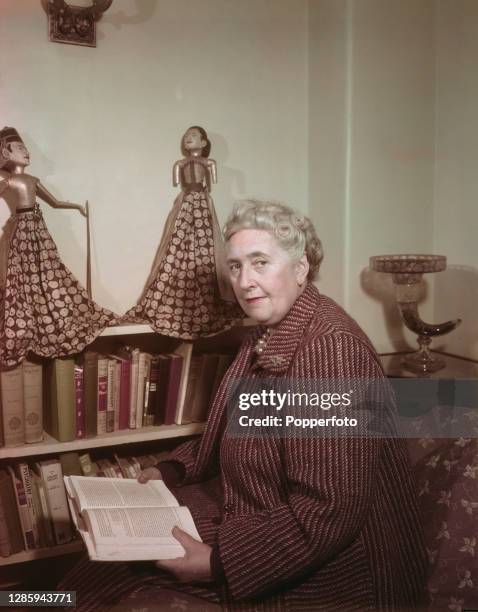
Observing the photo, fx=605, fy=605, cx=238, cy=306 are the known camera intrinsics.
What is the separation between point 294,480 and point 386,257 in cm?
97

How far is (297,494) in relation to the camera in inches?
44.9

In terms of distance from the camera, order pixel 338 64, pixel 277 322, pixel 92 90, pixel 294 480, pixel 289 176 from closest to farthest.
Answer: pixel 294 480, pixel 277 322, pixel 92 90, pixel 338 64, pixel 289 176

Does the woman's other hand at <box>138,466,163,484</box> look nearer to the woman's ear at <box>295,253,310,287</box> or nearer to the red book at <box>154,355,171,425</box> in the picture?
the red book at <box>154,355,171,425</box>

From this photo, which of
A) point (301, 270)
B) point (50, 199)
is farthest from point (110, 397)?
point (301, 270)

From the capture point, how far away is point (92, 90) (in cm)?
184

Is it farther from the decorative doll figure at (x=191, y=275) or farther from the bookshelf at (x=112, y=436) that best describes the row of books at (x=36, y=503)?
the decorative doll figure at (x=191, y=275)

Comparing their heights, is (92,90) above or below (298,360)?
above

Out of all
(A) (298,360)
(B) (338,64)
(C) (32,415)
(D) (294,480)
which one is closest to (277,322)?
(A) (298,360)

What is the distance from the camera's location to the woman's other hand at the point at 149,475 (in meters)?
1.44

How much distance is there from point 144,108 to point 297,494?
1314mm

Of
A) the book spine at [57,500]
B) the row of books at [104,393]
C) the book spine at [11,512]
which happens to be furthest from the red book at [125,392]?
the book spine at [11,512]

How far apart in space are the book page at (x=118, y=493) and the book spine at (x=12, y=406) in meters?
0.37

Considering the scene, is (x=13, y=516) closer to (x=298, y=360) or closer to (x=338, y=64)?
(x=298, y=360)

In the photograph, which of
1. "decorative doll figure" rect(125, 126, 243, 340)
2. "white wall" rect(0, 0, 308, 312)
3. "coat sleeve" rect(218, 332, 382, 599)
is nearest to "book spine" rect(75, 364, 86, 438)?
"decorative doll figure" rect(125, 126, 243, 340)
